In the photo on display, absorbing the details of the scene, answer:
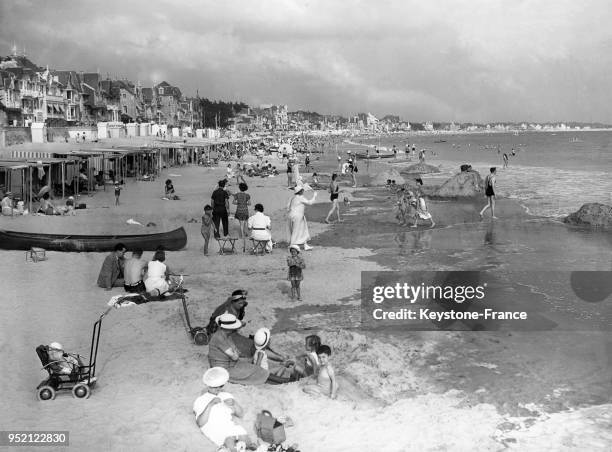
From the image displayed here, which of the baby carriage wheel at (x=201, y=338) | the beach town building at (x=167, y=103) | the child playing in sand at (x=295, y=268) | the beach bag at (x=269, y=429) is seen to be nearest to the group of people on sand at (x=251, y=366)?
the beach bag at (x=269, y=429)

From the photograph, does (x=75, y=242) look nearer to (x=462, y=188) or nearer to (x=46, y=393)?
(x=46, y=393)

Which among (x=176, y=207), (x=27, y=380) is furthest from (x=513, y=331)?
(x=176, y=207)

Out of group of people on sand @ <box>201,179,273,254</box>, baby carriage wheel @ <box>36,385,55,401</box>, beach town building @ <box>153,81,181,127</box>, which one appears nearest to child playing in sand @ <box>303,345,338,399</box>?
baby carriage wheel @ <box>36,385,55,401</box>

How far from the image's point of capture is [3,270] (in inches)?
508

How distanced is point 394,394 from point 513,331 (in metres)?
3.44

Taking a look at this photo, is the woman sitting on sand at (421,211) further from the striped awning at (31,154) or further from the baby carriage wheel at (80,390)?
the striped awning at (31,154)

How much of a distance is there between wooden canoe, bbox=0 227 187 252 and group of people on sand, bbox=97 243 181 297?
9.81 ft

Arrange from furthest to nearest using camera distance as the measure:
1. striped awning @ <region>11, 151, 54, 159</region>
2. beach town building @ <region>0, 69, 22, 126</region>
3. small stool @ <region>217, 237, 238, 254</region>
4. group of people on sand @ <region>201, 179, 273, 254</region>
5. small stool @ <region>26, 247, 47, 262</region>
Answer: beach town building @ <region>0, 69, 22, 126</region>
striped awning @ <region>11, 151, 54, 159</region>
small stool @ <region>217, 237, 238, 254</region>
group of people on sand @ <region>201, 179, 273, 254</region>
small stool @ <region>26, 247, 47, 262</region>

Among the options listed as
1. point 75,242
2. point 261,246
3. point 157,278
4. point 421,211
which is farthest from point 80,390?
point 421,211

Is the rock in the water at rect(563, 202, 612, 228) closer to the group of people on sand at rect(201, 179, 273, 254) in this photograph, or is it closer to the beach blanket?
the group of people on sand at rect(201, 179, 273, 254)

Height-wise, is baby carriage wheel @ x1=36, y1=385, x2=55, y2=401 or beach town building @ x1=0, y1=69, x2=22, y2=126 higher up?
beach town building @ x1=0, y1=69, x2=22, y2=126

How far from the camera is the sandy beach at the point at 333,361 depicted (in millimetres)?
6543

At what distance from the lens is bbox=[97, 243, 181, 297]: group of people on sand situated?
10773mm

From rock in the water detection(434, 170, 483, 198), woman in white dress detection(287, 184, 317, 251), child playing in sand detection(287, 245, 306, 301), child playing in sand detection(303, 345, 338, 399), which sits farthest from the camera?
rock in the water detection(434, 170, 483, 198)
